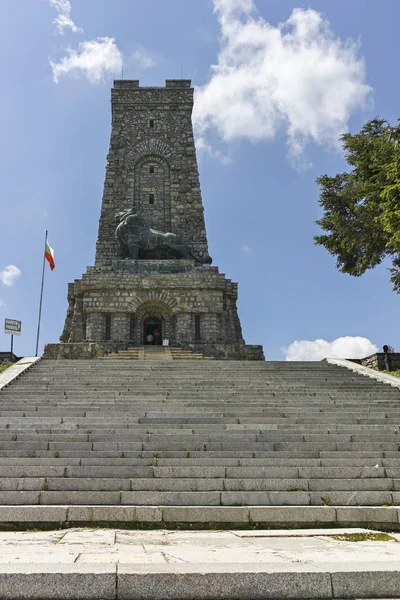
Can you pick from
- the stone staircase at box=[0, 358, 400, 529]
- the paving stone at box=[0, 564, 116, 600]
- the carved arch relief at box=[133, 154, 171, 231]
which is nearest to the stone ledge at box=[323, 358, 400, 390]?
the stone staircase at box=[0, 358, 400, 529]

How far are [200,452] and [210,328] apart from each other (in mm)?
17106

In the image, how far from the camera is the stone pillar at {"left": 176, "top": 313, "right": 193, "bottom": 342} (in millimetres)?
25875

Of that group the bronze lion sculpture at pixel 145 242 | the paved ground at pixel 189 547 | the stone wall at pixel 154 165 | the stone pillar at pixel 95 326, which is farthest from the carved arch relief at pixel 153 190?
the paved ground at pixel 189 547

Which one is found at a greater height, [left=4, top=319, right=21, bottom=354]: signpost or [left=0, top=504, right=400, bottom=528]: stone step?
[left=4, top=319, right=21, bottom=354]: signpost

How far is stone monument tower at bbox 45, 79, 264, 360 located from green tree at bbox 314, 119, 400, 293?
6408 mm

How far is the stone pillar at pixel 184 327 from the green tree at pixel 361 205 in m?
8.38

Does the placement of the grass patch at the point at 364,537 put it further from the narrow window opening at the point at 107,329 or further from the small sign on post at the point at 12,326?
the narrow window opening at the point at 107,329

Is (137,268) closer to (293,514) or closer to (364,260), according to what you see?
(364,260)

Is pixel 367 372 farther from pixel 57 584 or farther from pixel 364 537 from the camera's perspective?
pixel 57 584

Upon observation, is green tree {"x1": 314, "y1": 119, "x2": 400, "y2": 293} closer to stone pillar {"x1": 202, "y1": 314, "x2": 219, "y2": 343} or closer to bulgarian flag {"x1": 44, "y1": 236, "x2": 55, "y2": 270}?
stone pillar {"x1": 202, "y1": 314, "x2": 219, "y2": 343}

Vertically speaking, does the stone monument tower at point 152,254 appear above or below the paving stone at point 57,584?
above

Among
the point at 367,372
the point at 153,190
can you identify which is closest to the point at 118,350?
the point at 153,190

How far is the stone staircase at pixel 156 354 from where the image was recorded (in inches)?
883

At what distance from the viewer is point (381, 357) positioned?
18.9 m
